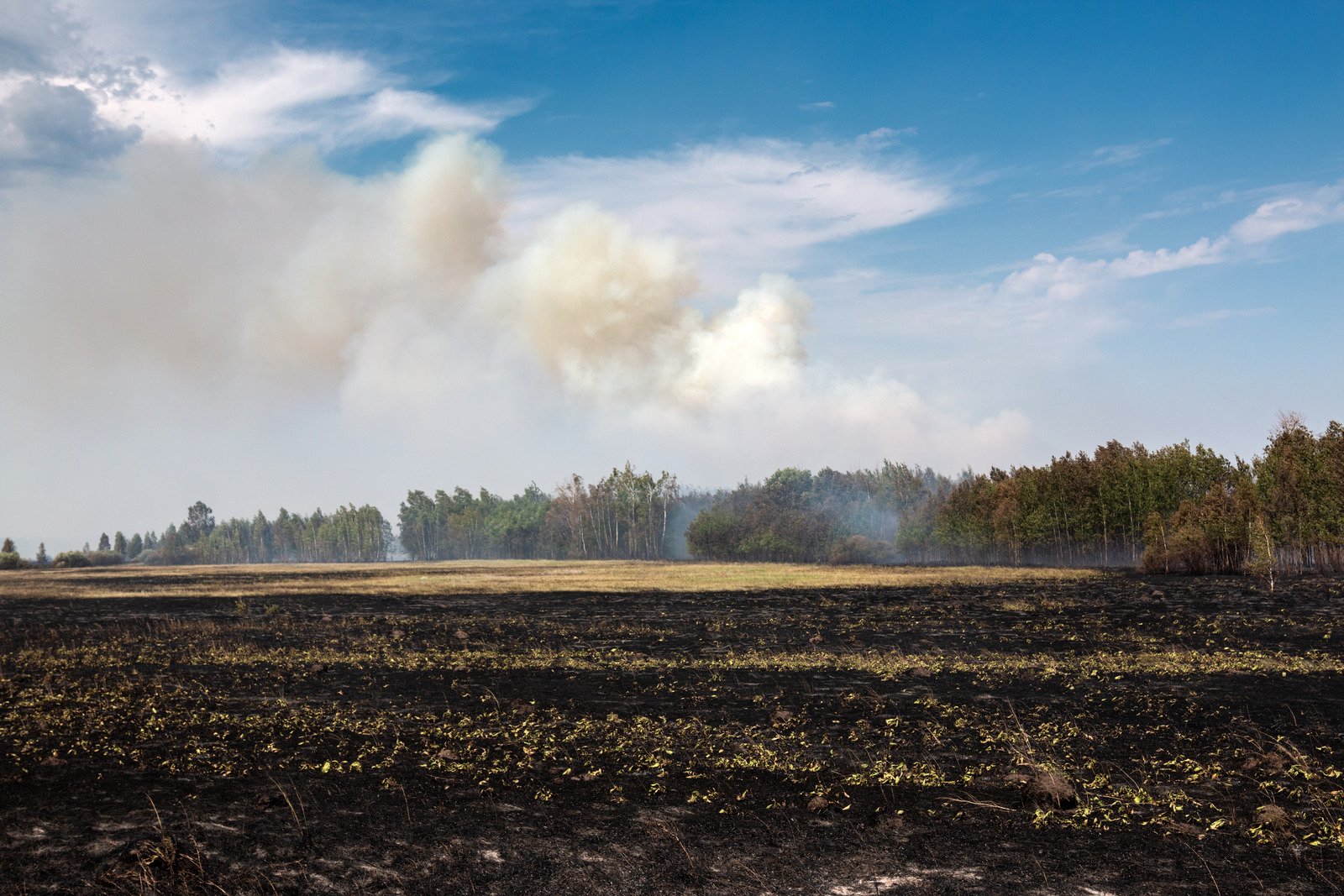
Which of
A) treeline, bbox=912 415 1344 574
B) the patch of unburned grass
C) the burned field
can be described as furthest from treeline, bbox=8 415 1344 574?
the burned field

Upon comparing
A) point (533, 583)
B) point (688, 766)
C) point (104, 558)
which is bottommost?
point (533, 583)

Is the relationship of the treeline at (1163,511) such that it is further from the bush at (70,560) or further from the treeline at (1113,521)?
the bush at (70,560)

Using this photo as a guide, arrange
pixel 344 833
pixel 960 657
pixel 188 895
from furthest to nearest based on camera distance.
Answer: pixel 960 657
pixel 344 833
pixel 188 895

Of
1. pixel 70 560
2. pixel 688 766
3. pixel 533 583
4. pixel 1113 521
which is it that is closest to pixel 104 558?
pixel 70 560

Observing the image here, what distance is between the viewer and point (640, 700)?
22.7m

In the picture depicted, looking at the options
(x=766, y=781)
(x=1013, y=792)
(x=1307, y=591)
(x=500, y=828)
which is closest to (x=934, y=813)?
(x=1013, y=792)

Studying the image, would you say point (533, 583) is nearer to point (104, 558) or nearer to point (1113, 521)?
point (1113, 521)

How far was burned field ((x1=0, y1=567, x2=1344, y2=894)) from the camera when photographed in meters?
12.0

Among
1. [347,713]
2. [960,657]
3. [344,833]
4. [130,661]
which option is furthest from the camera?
[130,661]

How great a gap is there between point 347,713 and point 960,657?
1851cm

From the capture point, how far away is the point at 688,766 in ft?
54.2

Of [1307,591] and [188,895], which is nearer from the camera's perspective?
[188,895]

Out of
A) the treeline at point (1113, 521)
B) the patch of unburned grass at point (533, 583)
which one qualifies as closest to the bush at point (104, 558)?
the treeline at point (1113, 521)

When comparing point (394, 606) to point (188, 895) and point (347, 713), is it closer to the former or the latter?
point (347, 713)
